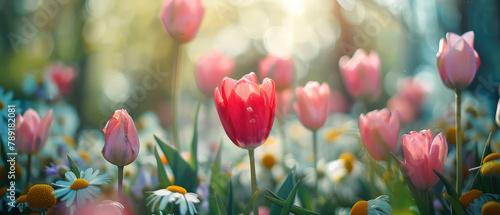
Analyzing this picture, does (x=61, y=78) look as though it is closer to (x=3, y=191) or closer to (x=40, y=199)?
(x=3, y=191)

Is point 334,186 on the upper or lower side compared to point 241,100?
lower

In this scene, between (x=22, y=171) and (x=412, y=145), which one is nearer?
(x=412, y=145)

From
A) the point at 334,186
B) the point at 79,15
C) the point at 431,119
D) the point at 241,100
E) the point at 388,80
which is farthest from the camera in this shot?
the point at 79,15

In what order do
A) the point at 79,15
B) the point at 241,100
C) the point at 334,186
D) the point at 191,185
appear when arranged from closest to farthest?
the point at 241,100 < the point at 191,185 < the point at 334,186 < the point at 79,15

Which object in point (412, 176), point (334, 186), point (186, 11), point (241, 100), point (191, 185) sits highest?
point (186, 11)

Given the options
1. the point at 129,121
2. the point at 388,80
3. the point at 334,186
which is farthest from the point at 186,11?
the point at 388,80

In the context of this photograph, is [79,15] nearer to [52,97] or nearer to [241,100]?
[52,97]

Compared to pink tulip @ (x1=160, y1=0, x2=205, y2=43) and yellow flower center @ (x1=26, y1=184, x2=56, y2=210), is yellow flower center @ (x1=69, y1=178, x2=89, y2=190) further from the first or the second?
pink tulip @ (x1=160, y1=0, x2=205, y2=43)
